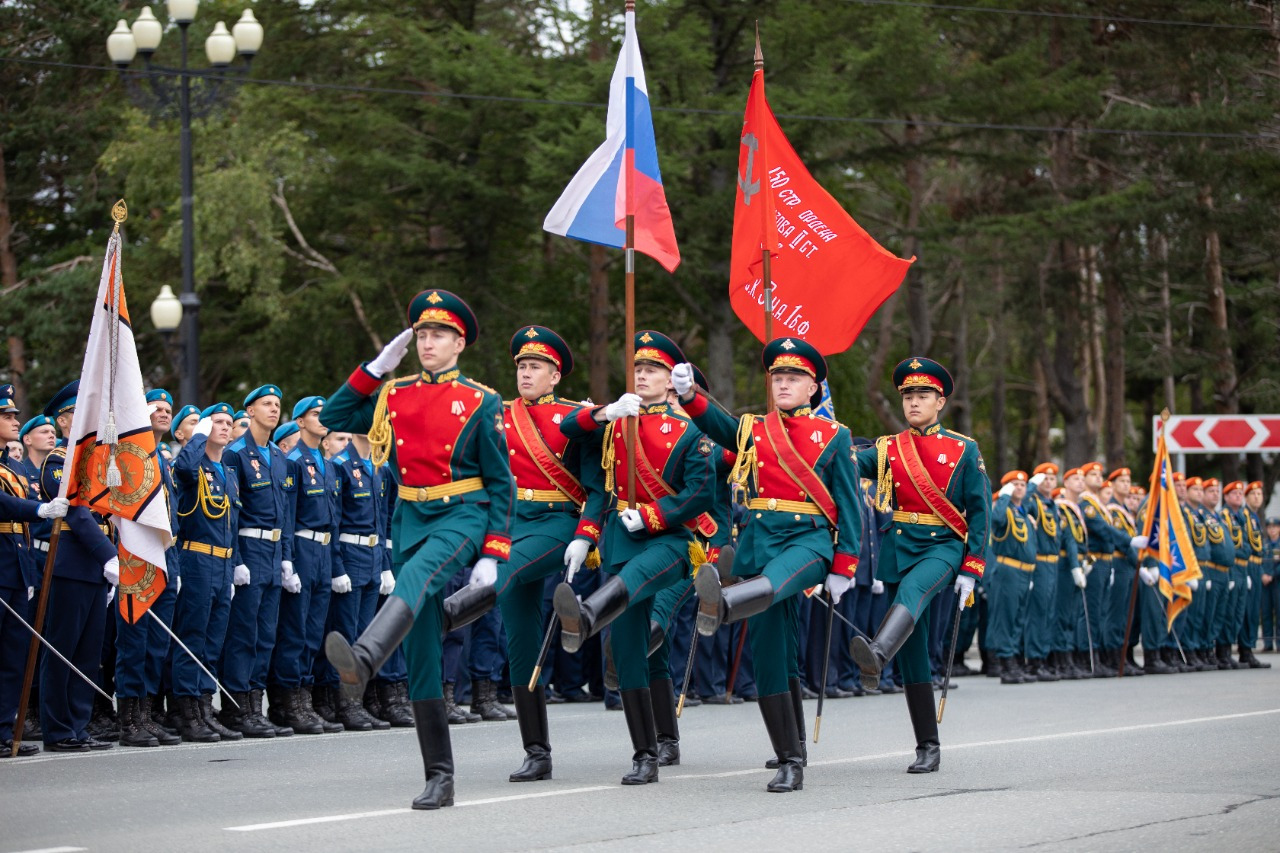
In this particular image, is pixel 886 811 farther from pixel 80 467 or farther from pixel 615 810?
pixel 80 467

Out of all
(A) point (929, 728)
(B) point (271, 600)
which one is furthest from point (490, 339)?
(A) point (929, 728)

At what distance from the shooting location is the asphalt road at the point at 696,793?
7277 millimetres

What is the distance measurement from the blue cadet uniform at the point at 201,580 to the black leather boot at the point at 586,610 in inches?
144

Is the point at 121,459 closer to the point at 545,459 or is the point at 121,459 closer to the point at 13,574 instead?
the point at 13,574

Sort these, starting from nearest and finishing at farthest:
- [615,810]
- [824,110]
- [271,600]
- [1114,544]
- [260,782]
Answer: [615,810] < [260,782] < [271,600] < [1114,544] < [824,110]

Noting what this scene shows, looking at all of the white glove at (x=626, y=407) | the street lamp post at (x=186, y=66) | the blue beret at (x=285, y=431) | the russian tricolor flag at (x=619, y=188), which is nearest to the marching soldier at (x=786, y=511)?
the white glove at (x=626, y=407)

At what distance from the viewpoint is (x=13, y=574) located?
10938 mm

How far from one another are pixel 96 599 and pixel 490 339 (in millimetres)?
19138

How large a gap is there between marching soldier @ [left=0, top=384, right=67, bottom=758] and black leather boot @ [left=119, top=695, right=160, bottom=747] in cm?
61

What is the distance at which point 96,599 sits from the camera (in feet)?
36.3

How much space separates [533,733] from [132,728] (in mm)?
Answer: 3321

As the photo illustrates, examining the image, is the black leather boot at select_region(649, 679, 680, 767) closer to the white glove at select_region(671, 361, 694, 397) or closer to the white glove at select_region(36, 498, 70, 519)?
the white glove at select_region(671, 361, 694, 397)

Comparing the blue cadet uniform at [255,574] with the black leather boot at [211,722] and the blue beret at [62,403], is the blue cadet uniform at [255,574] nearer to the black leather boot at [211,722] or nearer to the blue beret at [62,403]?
the black leather boot at [211,722]

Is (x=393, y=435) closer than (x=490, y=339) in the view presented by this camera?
Yes
